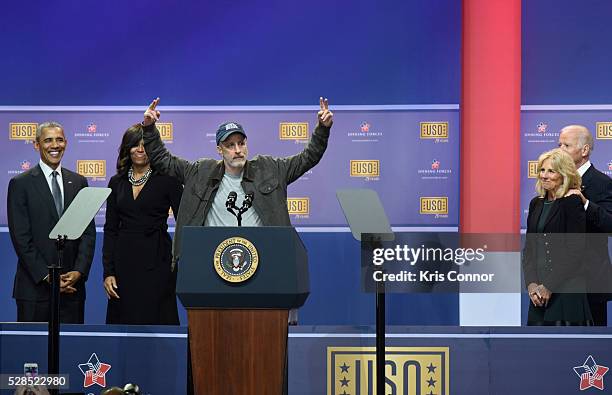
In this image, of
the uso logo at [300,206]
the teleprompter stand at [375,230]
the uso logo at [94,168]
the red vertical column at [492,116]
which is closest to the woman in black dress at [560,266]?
the teleprompter stand at [375,230]

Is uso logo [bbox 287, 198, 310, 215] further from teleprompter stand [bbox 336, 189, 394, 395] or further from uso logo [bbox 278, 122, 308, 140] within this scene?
teleprompter stand [bbox 336, 189, 394, 395]

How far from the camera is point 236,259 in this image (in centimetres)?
396

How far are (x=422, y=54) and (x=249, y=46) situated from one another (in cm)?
139

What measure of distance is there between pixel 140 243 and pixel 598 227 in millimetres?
2728

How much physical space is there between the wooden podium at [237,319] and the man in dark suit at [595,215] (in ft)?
6.38

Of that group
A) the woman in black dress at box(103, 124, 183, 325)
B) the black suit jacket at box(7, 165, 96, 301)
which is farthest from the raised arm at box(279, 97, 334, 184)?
the black suit jacket at box(7, 165, 96, 301)

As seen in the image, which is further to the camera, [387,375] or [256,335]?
[387,375]

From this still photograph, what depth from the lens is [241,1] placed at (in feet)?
24.5

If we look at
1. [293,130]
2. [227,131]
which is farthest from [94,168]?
[227,131]

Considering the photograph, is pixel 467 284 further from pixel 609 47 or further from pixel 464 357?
pixel 609 47

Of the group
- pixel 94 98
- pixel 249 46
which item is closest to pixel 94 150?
pixel 94 98

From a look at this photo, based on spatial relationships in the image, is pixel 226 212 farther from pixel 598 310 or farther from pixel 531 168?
pixel 531 168

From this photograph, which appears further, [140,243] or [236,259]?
[140,243]

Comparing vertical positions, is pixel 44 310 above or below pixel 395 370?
above
